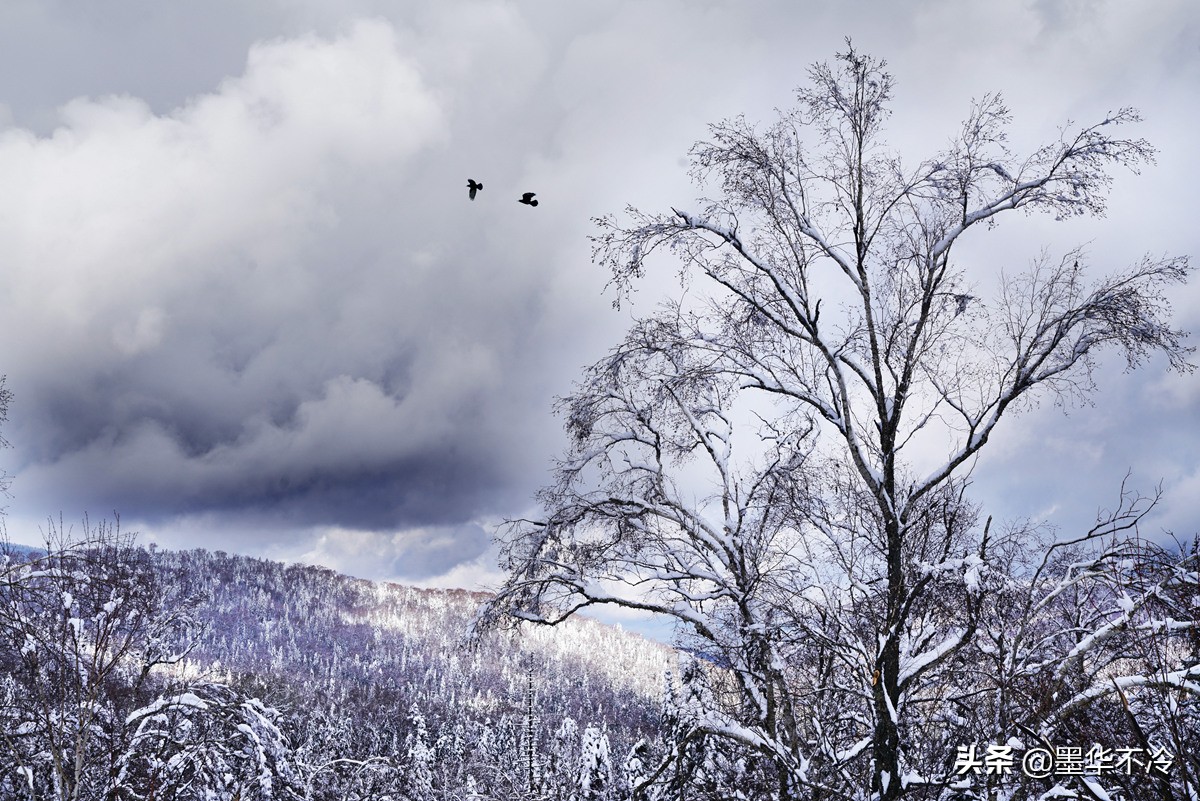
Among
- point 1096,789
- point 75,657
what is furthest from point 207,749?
point 1096,789

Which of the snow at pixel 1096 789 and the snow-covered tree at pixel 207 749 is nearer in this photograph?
the snow at pixel 1096 789

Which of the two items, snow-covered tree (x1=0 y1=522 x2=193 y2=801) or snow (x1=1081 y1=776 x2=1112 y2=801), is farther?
snow-covered tree (x1=0 y1=522 x2=193 y2=801)

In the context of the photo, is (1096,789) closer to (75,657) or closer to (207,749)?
(207,749)

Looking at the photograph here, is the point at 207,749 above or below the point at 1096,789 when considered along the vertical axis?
below

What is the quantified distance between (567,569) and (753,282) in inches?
148

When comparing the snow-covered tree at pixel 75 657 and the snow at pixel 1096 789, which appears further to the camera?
the snow-covered tree at pixel 75 657

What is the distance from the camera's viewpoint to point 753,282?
303 inches

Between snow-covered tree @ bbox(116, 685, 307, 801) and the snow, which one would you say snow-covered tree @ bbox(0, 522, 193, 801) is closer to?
snow-covered tree @ bbox(116, 685, 307, 801)

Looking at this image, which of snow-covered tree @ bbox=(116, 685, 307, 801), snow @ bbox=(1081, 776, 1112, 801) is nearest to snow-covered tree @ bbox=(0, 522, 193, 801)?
snow-covered tree @ bbox=(116, 685, 307, 801)

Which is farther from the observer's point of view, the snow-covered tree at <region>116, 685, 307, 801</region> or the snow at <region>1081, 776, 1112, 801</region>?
the snow-covered tree at <region>116, 685, 307, 801</region>

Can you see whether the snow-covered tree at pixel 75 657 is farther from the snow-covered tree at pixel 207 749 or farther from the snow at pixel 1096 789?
the snow at pixel 1096 789

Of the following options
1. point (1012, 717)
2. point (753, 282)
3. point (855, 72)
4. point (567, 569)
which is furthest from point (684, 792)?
point (855, 72)

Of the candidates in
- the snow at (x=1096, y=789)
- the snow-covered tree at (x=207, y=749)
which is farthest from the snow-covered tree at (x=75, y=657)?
the snow at (x=1096, y=789)

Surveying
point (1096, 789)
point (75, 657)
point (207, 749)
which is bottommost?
point (207, 749)
